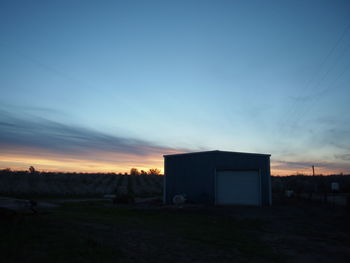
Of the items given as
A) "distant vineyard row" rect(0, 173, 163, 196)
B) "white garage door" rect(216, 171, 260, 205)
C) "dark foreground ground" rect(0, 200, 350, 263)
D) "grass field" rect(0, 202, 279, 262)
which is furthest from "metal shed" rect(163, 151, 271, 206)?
"distant vineyard row" rect(0, 173, 163, 196)

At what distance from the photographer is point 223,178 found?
21391mm

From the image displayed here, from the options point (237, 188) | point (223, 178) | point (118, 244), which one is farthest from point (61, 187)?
point (118, 244)

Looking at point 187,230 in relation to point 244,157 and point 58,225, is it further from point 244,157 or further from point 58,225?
point 244,157

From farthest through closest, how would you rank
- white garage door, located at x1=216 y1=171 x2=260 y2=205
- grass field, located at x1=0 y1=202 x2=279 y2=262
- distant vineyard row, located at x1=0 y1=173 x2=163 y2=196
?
distant vineyard row, located at x1=0 y1=173 x2=163 y2=196
white garage door, located at x1=216 y1=171 x2=260 y2=205
grass field, located at x1=0 y1=202 x2=279 y2=262

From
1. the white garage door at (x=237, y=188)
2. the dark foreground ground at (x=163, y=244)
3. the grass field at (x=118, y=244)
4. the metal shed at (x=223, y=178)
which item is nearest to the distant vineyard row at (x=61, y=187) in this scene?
the metal shed at (x=223, y=178)

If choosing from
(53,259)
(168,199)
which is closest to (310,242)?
(53,259)

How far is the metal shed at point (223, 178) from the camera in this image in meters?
20.8

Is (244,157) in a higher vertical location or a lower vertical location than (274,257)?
higher

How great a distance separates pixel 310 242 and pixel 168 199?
15.0 metres

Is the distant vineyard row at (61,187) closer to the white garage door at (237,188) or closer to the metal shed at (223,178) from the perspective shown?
the metal shed at (223,178)

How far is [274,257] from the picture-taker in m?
6.56

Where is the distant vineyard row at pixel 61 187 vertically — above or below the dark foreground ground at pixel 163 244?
below

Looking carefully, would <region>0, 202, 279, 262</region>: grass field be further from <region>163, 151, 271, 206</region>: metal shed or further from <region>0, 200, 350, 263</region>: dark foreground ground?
<region>163, 151, 271, 206</region>: metal shed

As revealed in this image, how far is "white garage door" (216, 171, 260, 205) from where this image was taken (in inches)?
819
